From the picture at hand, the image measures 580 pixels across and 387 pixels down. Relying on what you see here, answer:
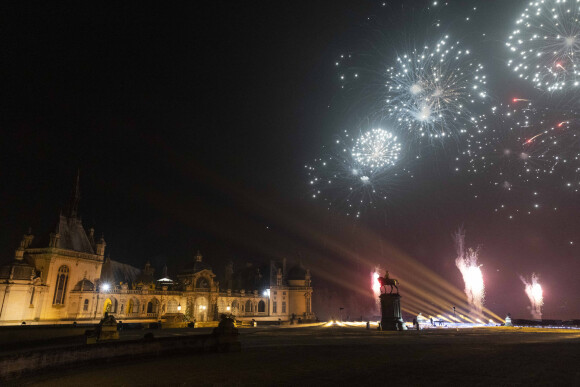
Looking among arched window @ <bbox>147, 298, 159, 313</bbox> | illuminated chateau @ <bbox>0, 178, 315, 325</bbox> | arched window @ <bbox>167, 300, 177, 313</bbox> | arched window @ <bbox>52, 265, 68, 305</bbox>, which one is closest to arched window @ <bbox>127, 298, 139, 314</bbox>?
illuminated chateau @ <bbox>0, 178, 315, 325</bbox>

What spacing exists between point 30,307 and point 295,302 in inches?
1880

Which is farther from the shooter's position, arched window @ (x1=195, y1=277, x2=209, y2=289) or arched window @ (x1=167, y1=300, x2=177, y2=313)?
arched window @ (x1=195, y1=277, x2=209, y2=289)

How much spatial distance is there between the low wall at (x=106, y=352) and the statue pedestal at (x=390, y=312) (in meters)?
21.3

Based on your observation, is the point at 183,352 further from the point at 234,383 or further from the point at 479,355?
the point at 479,355

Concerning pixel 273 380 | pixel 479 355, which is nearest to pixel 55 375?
pixel 273 380

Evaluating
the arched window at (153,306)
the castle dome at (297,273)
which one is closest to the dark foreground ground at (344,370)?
the arched window at (153,306)

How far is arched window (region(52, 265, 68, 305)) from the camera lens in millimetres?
50500

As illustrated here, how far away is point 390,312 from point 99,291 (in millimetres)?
44265

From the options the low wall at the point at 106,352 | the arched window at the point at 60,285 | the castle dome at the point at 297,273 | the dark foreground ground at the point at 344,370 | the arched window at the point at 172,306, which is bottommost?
the dark foreground ground at the point at 344,370

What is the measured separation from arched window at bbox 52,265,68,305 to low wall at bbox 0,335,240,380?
46.0 m

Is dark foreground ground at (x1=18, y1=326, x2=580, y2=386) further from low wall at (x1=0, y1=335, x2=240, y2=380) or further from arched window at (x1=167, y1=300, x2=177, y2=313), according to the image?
arched window at (x1=167, y1=300, x2=177, y2=313)

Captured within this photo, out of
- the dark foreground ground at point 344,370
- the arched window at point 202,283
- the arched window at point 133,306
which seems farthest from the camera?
the arched window at point 202,283

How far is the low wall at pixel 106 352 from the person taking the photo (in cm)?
986

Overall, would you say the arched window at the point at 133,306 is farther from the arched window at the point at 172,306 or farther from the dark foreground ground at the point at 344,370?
the dark foreground ground at the point at 344,370
